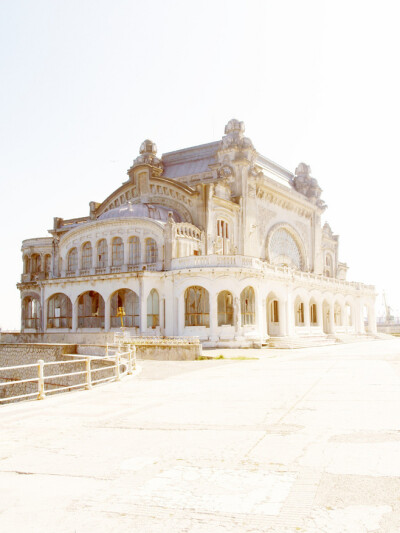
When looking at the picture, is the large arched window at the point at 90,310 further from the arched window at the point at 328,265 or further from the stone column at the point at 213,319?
the arched window at the point at 328,265

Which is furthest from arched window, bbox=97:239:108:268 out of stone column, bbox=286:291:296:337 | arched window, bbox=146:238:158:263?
stone column, bbox=286:291:296:337

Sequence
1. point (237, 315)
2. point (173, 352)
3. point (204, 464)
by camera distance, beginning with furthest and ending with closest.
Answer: point (237, 315), point (173, 352), point (204, 464)

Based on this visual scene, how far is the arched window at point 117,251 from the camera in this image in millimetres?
47656

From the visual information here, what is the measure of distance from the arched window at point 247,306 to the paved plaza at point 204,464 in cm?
2945

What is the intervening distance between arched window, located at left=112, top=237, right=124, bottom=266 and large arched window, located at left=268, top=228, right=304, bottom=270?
18117 millimetres

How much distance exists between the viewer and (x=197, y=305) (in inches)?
1752

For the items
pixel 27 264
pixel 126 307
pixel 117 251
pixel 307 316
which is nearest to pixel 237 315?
pixel 126 307

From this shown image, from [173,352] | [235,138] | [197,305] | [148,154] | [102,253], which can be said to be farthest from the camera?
[148,154]

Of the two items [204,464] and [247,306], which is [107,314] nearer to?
[247,306]

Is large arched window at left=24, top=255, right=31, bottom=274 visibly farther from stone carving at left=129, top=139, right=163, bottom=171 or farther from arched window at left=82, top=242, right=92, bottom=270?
stone carving at left=129, top=139, right=163, bottom=171

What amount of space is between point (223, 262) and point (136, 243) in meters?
9.74

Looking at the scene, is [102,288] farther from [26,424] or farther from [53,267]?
[26,424]

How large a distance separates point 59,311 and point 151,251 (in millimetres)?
10869

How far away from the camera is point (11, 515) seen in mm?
5629
